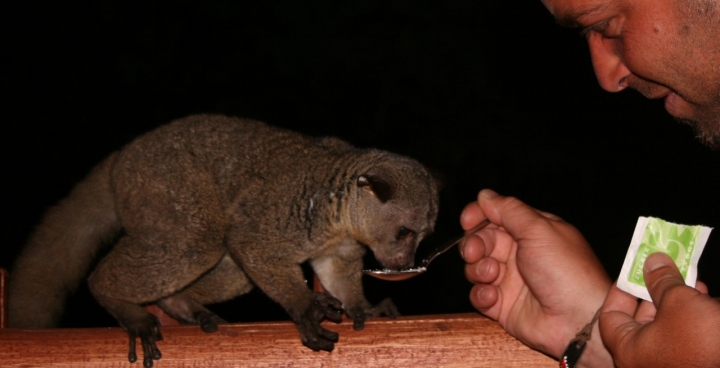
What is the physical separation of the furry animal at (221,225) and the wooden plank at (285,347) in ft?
0.98

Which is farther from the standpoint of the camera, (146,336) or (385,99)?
(385,99)

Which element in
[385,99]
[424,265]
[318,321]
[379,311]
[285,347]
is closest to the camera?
[285,347]

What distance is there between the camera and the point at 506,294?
3.53 m

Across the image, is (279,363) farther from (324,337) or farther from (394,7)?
(394,7)

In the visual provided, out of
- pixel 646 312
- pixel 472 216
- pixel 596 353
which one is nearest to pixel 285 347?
pixel 472 216

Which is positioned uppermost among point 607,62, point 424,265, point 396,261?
point 607,62

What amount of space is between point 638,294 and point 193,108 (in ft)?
22.8

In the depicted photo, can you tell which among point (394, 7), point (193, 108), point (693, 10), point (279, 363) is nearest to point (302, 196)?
point (279, 363)

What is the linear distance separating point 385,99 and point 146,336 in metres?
6.01

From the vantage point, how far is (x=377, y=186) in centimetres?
406

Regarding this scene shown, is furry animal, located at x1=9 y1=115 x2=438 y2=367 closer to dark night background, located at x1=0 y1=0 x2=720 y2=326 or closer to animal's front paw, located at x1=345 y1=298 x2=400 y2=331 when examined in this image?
animal's front paw, located at x1=345 y1=298 x2=400 y2=331

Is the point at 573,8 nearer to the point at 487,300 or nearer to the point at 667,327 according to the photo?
the point at 667,327

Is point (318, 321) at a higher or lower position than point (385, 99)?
lower

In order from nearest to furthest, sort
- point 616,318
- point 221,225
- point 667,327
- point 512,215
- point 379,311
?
point 667,327 → point 616,318 → point 512,215 → point 379,311 → point 221,225
